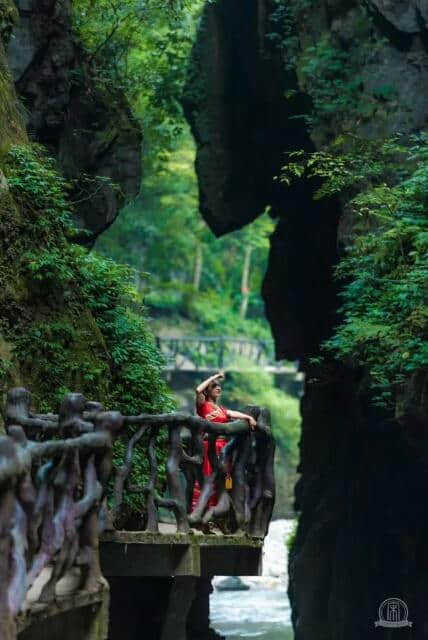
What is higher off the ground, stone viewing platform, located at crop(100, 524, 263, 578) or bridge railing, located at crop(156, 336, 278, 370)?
bridge railing, located at crop(156, 336, 278, 370)

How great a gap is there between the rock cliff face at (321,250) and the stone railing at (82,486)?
4.78 meters

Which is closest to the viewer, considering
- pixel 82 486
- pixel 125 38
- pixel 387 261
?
pixel 82 486

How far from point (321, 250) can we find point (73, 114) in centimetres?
723

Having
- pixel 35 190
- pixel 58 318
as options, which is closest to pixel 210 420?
pixel 58 318

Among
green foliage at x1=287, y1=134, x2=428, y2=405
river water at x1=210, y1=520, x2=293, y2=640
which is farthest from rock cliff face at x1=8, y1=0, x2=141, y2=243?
river water at x1=210, y1=520, x2=293, y2=640

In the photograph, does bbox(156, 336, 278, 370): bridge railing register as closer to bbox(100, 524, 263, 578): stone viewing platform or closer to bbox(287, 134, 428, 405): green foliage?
bbox(287, 134, 428, 405): green foliage

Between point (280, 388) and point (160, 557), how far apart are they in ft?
135

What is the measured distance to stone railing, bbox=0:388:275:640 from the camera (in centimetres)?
638

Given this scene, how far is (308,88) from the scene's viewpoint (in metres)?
20.7

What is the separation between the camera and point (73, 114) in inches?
862

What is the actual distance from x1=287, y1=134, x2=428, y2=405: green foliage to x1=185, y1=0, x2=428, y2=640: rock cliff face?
856mm
